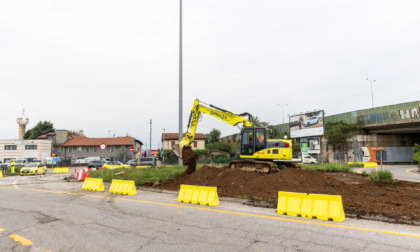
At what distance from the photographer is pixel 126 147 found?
67.4 metres

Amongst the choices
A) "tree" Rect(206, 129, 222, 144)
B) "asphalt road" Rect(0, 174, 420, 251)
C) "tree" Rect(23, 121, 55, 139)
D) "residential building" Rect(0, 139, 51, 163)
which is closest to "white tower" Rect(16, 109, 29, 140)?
"tree" Rect(23, 121, 55, 139)

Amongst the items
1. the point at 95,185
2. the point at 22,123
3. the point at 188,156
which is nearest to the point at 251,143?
the point at 188,156

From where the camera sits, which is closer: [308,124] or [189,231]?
[189,231]

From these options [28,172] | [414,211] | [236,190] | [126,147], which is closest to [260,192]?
[236,190]

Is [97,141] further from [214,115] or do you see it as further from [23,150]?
[214,115]

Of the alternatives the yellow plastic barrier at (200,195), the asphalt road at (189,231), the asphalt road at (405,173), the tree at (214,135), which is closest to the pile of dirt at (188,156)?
the yellow plastic barrier at (200,195)

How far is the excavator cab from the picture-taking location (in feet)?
51.6

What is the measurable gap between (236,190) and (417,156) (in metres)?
20.9

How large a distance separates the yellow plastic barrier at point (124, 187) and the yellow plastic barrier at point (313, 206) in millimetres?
7611

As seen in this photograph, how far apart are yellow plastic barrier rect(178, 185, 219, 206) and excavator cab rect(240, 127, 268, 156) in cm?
608

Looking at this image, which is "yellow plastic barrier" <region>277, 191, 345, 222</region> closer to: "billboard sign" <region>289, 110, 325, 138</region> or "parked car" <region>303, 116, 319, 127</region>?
"billboard sign" <region>289, 110, 325, 138</region>

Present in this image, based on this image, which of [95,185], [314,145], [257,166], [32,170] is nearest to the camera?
[95,185]

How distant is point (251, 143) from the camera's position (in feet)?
52.2

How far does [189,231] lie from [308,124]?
36143mm
